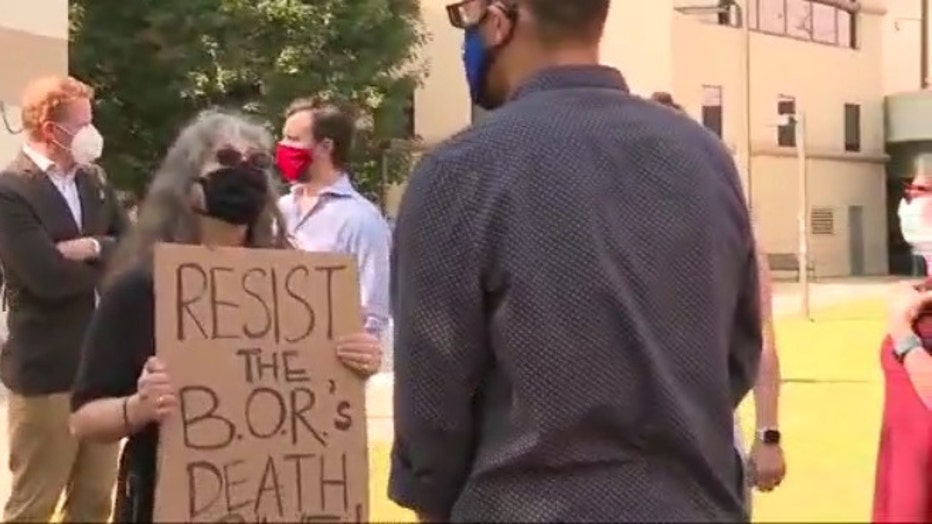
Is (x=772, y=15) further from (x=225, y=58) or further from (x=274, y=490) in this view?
(x=274, y=490)

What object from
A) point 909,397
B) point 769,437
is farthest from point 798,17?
point 909,397

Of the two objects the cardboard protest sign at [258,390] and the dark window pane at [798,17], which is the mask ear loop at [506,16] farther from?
the dark window pane at [798,17]

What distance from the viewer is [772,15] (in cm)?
1505

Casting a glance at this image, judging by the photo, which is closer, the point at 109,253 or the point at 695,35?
the point at 109,253

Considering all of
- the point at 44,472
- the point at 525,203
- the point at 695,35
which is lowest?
the point at 44,472

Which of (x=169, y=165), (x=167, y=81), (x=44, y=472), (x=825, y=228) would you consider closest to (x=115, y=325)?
(x=169, y=165)

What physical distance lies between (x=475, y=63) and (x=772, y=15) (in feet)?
44.1

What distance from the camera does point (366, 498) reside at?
246cm

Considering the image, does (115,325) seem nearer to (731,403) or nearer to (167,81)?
(731,403)

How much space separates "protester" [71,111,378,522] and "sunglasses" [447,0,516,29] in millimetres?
717

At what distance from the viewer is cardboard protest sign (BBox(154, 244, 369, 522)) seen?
2348 millimetres

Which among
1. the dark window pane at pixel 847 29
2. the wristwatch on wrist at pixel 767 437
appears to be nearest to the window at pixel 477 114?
the wristwatch on wrist at pixel 767 437

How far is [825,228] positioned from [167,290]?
15.0 m

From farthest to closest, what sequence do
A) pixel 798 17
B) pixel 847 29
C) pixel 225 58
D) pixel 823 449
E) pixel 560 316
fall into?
pixel 225 58
pixel 847 29
pixel 798 17
pixel 823 449
pixel 560 316
